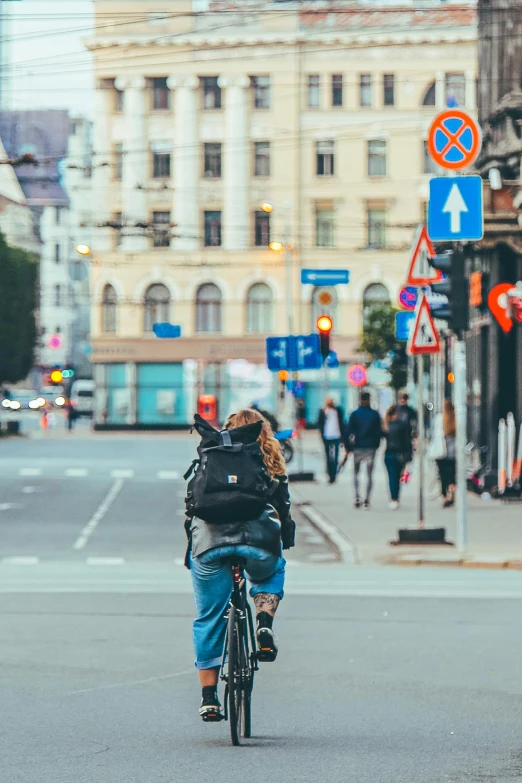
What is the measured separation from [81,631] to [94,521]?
12.2 m

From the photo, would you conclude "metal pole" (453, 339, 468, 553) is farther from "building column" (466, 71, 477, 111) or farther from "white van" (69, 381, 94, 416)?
"white van" (69, 381, 94, 416)

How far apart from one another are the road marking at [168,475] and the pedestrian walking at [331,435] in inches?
139

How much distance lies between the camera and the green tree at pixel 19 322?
66688mm

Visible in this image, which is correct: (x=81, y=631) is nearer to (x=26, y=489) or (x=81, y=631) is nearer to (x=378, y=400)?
(x=26, y=489)

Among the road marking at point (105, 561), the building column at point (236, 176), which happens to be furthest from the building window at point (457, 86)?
the road marking at point (105, 561)

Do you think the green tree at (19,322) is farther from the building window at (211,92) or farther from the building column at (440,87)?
the building column at (440,87)

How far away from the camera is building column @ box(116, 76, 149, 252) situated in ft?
241

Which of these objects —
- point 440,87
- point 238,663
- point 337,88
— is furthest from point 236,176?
point 238,663

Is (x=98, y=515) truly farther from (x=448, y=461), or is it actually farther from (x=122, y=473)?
(x=122, y=473)

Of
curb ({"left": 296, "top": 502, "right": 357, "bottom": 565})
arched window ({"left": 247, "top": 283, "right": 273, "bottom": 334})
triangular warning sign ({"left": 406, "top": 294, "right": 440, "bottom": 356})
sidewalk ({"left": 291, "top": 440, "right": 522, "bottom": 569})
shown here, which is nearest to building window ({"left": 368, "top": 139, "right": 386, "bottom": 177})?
arched window ({"left": 247, "top": 283, "right": 273, "bottom": 334})

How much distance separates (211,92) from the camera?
245ft

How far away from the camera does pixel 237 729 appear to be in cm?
777

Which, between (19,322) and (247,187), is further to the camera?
(247,187)

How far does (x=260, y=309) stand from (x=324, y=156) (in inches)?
292
